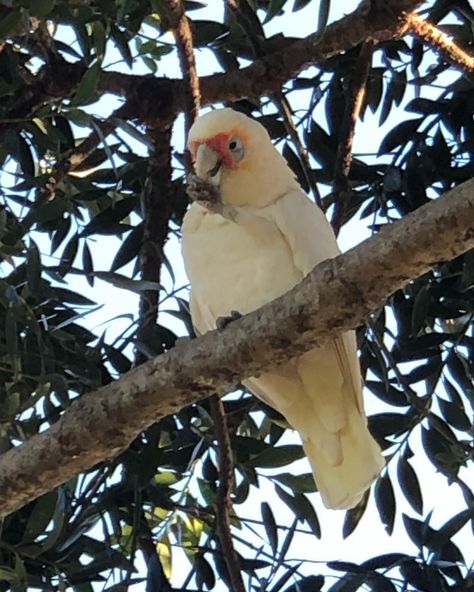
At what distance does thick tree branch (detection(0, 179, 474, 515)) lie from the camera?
1.17 metres

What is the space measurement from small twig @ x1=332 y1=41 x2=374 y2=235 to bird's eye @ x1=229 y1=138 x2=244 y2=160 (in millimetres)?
163

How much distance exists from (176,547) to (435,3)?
3.53 feet

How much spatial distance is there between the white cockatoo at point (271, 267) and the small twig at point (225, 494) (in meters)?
0.21

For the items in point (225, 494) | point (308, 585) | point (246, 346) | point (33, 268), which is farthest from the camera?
point (308, 585)

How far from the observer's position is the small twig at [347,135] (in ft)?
6.13

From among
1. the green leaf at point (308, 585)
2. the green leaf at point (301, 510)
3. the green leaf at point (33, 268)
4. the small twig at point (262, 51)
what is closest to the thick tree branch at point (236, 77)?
the small twig at point (262, 51)

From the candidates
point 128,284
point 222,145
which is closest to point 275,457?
point 128,284

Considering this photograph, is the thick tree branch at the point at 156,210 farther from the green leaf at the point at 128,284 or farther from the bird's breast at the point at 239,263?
the green leaf at the point at 128,284

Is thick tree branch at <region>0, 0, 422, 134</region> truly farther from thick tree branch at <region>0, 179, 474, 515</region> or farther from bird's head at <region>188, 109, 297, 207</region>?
thick tree branch at <region>0, 179, 474, 515</region>

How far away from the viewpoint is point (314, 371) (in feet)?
6.00

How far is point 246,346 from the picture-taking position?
1333 mm

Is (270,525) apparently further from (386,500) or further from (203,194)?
(203,194)

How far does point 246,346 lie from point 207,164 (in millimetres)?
618

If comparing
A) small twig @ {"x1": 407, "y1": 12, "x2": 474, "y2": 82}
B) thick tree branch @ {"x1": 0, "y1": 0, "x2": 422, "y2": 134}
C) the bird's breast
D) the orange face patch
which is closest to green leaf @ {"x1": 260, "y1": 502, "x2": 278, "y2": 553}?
the bird's breast
